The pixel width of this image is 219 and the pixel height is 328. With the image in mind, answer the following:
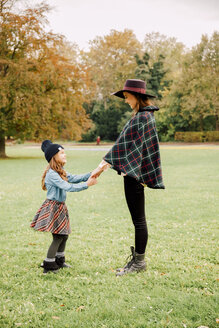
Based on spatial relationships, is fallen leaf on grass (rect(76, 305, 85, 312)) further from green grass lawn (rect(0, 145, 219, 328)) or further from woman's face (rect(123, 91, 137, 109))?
woman's face (rect(123, 91, 137, 109))

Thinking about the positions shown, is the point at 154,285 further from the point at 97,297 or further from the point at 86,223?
the point at 86,223

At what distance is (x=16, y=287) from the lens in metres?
3.68

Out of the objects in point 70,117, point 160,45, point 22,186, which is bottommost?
point 22,186

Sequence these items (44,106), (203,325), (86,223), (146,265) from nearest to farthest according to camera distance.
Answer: (203,325), (146,265), (86,223), (44,106)

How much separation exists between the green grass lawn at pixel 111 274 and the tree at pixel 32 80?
16053 millimetres

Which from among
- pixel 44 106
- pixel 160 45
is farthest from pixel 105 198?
pixel 160 45

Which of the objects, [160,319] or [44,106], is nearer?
[160,319]

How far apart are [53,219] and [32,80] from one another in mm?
20520

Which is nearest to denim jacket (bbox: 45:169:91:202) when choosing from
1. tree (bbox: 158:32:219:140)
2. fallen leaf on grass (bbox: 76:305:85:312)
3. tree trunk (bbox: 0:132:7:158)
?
fallen leaf on grass (bbox: 76:305:85:312)

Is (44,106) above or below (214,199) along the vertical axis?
above

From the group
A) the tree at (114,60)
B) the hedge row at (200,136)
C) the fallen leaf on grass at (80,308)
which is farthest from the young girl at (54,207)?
the tree at (114,60)

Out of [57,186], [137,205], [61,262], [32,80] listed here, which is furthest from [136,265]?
[32,80]

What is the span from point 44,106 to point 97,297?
69.8 ft

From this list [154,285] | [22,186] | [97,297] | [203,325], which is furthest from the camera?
[22,186]
